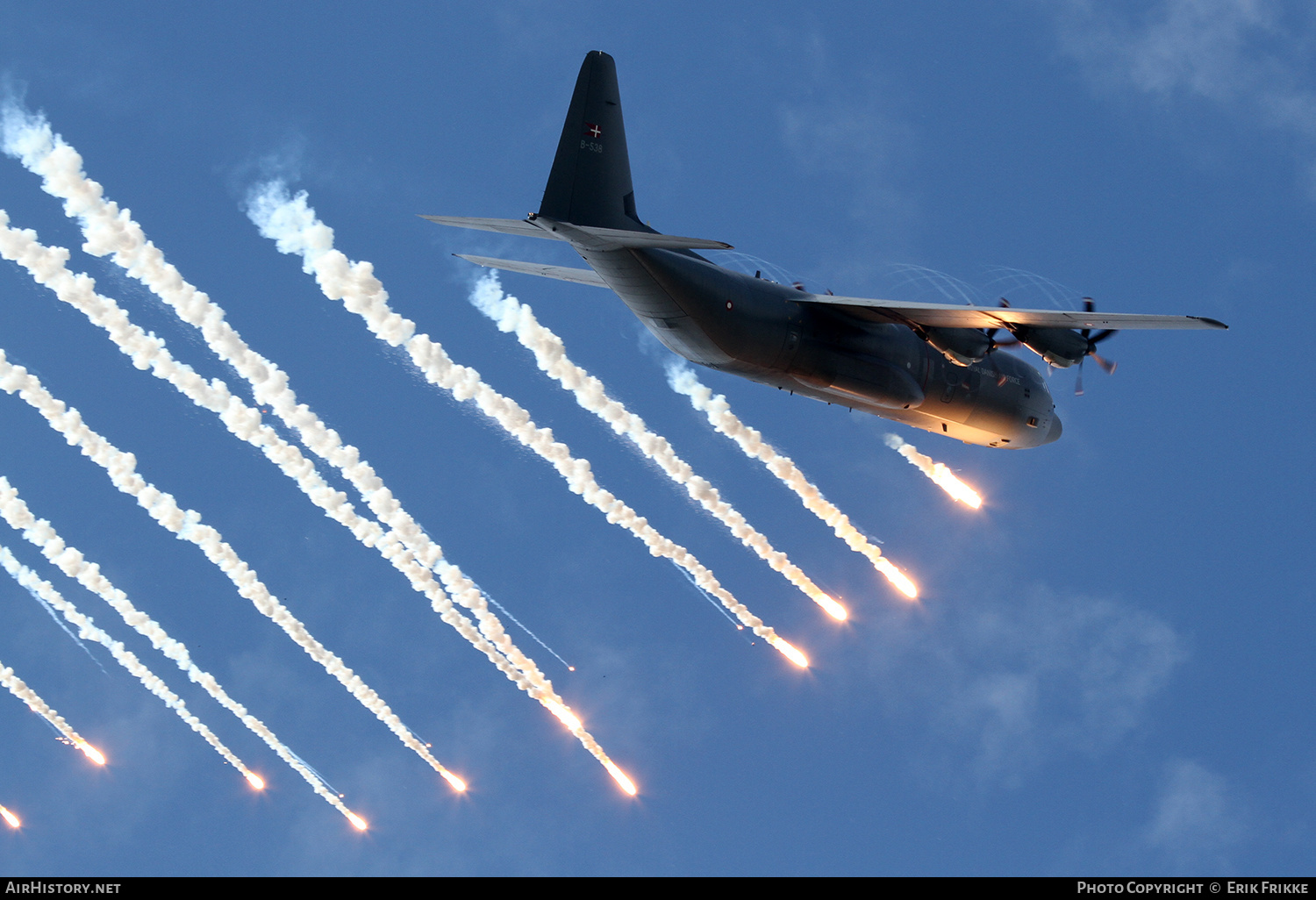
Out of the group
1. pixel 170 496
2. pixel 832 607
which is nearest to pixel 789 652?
pixel 832 607

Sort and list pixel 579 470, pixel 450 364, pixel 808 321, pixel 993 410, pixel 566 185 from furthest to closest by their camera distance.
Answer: pixel 579 470, pixel 450 364, pixel 993 410, pixel 808 321, pixel 566 185

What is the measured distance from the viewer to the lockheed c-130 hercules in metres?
32.0

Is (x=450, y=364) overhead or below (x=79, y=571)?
overhead

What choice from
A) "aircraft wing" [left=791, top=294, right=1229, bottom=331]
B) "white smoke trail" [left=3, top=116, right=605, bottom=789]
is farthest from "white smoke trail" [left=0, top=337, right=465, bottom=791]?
"aircraft wing" [left=791, top=294, right=1229, bottom=331]

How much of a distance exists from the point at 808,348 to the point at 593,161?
734 centimetres

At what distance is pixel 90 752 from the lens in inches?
1911

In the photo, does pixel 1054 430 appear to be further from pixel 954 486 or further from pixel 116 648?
pixel 116 648

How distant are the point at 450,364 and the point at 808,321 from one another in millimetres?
13259

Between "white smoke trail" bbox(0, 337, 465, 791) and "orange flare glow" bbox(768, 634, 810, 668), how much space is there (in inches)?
565

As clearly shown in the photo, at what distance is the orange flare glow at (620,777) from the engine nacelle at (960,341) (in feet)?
81.0

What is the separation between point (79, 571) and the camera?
44.0 meters
